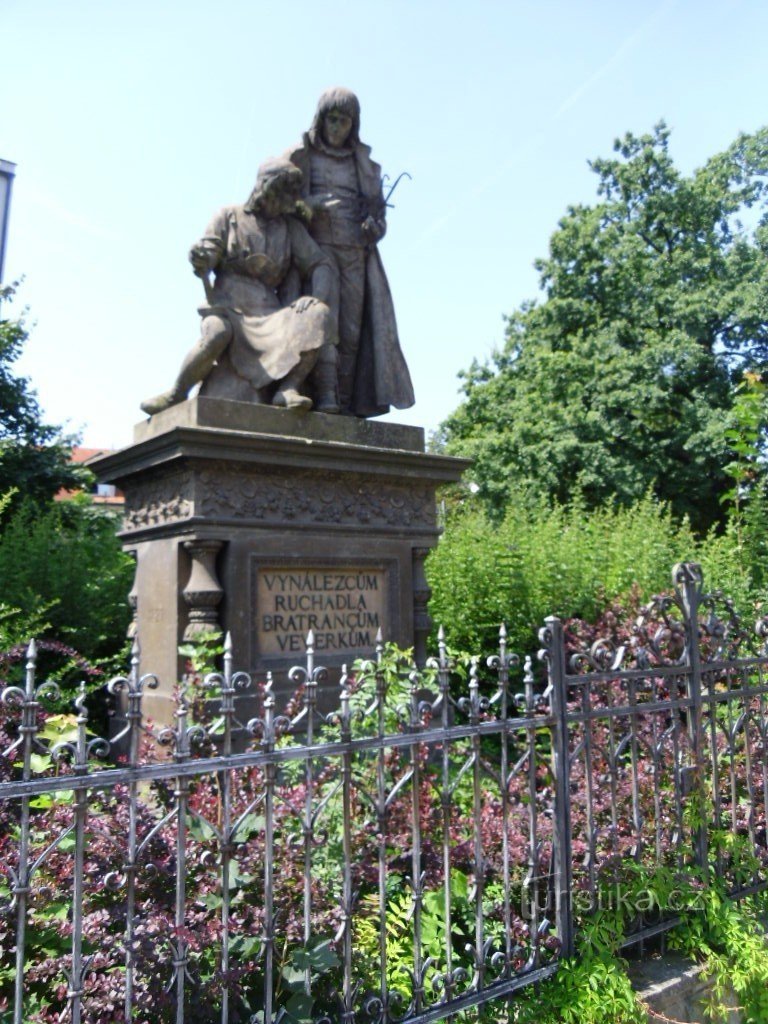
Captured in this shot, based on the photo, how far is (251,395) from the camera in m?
6.05

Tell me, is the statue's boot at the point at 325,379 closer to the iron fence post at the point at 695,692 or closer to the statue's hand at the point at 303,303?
the statue's hand at the point at 303,303

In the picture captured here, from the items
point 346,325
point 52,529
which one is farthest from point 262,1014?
point 52,529

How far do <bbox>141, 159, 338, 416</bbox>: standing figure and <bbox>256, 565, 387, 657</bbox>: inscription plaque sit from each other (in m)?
1.20

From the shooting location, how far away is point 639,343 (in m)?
21.0

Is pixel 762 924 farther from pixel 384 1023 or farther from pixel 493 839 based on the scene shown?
pixel 384 1023

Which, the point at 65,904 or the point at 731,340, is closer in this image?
the point at 65,904

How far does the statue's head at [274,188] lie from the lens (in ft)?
20.4

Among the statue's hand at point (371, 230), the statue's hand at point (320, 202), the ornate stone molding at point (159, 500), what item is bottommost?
the ornate stone molding at point (159, 500)

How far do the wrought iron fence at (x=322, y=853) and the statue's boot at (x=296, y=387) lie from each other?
2.50m

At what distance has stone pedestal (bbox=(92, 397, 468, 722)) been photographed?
5367 mm

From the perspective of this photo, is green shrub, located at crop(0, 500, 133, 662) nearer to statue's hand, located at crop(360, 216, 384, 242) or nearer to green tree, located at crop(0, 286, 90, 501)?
statue's hand, located at crop(360, 216, 384, 242)

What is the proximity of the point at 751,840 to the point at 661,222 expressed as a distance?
21.2 m

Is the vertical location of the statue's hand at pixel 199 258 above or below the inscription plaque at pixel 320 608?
above

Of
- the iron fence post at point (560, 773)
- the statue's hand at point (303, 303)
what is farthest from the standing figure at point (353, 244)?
the iron fence post at point (560, 773)
